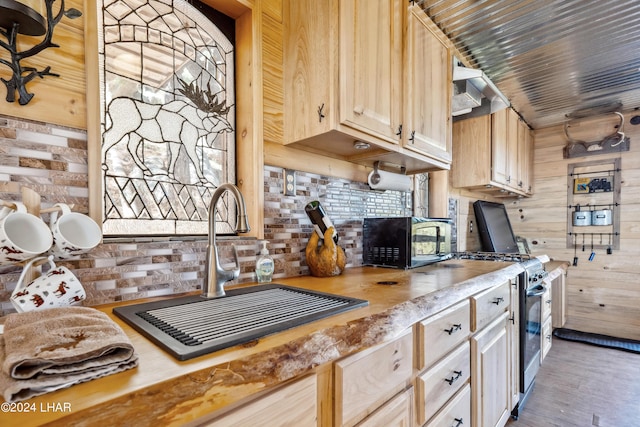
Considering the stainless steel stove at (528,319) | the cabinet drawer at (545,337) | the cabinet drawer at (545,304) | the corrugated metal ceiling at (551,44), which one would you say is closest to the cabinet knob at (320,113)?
the corrugated metal ceiling at (551,44)

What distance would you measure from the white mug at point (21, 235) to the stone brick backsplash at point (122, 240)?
0.14 metres

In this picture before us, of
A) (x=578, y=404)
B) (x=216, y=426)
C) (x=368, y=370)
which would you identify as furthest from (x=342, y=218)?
(x=578, y=404)

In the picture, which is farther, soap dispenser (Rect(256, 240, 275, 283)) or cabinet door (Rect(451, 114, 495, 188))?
cabinet door (Rect(451, 114, 495, 188))

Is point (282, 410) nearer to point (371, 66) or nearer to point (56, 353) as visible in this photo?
point (56, 353)

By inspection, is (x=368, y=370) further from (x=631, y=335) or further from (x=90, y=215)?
(x=631, y=335)

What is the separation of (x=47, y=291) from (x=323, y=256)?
3.03 ft

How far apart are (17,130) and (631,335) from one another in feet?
15.5

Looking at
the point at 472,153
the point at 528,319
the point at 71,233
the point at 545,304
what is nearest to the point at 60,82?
the point at 71,233

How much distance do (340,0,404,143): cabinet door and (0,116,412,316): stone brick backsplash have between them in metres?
0.40

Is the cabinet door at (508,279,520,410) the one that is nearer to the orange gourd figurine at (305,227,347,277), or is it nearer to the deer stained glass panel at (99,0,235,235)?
the orange gourd figurine at (305,227,347,277)

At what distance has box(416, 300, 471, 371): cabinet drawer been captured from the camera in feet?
3.13

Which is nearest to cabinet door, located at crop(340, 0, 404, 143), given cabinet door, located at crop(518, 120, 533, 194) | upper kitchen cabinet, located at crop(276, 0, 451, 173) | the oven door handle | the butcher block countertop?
upper kitchen cabinet, located at crop(276, 0, 451, 173)

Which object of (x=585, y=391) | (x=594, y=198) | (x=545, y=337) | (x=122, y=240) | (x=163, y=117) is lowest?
(x=585, y=391)

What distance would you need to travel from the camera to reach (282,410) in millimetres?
573
